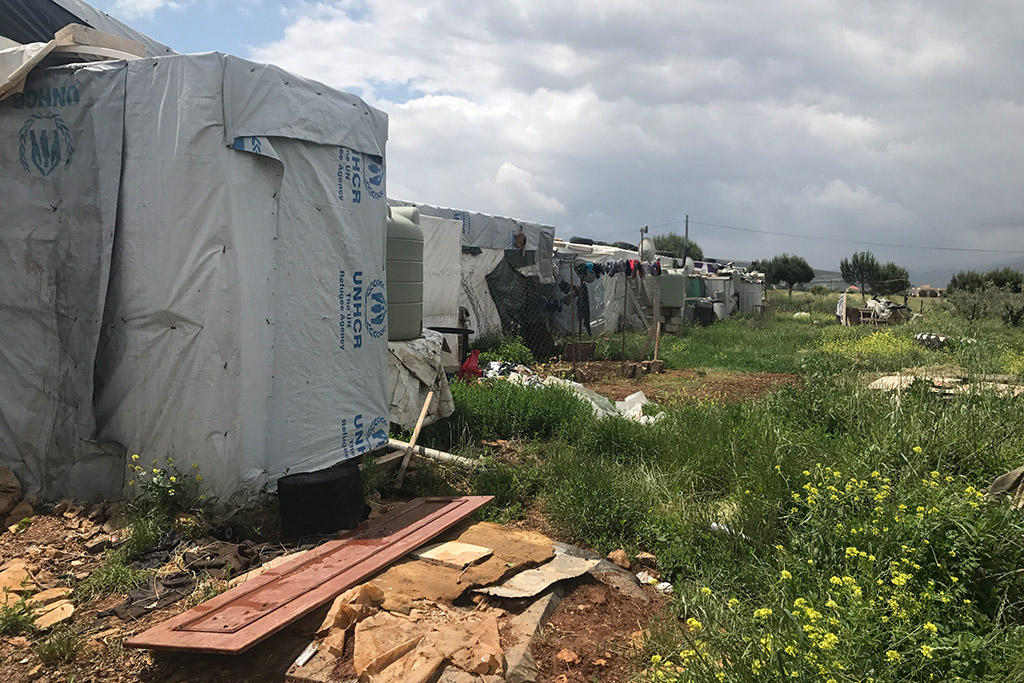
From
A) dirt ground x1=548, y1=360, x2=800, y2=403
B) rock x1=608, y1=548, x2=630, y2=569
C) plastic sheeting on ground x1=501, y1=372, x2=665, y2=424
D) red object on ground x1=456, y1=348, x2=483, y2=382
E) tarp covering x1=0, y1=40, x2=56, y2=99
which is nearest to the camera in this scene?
rock x1=608, y1=548, x2=630, y2=569

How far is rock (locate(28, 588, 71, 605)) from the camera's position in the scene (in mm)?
3266

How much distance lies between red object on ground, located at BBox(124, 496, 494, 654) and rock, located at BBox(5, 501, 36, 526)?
6.08 feet

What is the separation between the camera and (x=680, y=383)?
10531 millimetres

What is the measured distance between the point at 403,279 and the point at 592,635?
384 cm

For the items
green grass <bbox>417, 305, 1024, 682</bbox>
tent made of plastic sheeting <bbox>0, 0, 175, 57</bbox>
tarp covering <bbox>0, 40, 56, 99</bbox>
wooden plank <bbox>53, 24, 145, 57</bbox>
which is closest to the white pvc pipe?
green grass <bbox>417, 305, 1024, 682</bbox>

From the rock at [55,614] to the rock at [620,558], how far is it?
9.16 feet

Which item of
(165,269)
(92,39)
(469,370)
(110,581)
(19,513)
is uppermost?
(92,39)

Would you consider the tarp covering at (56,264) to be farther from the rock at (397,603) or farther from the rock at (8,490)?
the rock at (397,603)

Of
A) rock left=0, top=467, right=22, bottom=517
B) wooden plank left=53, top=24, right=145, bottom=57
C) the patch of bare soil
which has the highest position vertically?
wooden plank left=53, top=24, right=145, bottom=57

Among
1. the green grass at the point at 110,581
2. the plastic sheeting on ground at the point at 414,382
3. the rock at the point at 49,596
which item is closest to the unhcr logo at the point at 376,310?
the plastic sheeting on ground at the point at 414,382

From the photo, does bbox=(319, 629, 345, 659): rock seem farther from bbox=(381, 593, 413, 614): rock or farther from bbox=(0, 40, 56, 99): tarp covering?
bbox=(0, 40, 56, 99): tarp covering

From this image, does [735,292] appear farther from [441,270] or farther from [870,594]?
[870,594]

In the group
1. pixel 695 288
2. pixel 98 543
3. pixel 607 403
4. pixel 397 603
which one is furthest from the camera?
pixel 695 288

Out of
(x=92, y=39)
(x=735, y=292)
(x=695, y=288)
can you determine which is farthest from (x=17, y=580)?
(x=735, y=292)
